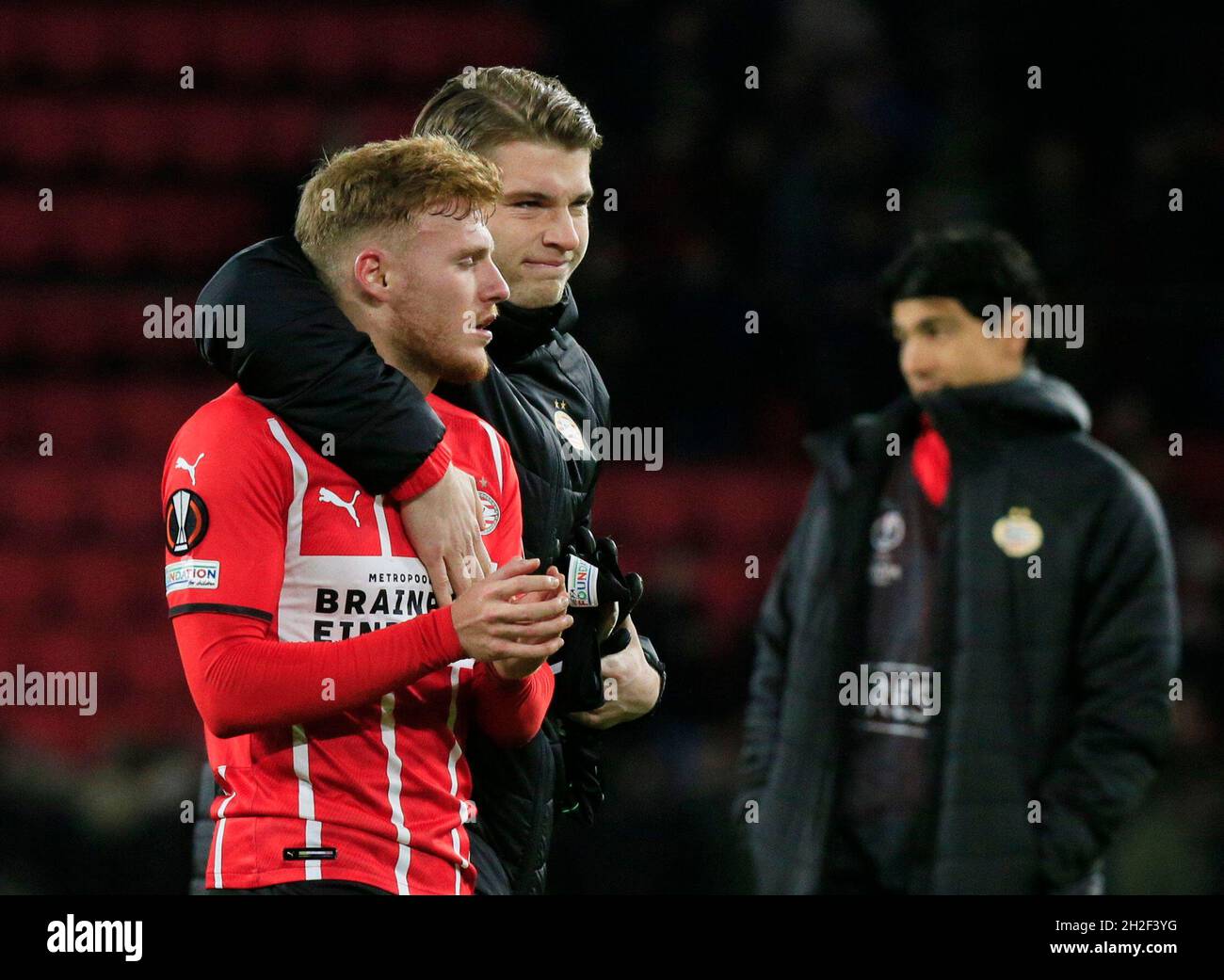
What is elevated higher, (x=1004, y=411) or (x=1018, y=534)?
(x=1004, y=411)

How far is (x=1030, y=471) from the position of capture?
340cm

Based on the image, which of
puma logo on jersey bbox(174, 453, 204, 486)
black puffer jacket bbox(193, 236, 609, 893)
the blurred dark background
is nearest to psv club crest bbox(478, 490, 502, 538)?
black puffer jacket bbox(193, 236, 609, 893)

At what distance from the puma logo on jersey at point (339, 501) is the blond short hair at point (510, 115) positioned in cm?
62

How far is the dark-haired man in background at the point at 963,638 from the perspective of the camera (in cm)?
323

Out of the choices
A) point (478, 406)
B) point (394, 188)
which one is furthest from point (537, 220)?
point (394, 188)

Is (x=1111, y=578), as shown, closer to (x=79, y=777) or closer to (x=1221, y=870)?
(x=1221, y=870)

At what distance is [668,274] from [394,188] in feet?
10.4

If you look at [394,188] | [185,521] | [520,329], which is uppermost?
[394,188]

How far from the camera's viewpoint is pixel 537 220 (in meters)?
2.13

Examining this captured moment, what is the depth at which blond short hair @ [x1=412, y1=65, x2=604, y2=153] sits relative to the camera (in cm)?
214

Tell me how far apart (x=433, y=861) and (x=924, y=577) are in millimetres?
1884

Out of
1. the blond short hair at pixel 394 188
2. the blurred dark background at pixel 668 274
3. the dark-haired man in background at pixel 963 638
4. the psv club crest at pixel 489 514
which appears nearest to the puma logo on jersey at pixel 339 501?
Answer: the psv club crest at pixel 489 514

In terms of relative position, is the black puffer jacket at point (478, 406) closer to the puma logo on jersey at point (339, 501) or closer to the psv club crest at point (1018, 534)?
the puma logo on jersey at point (339, 501)

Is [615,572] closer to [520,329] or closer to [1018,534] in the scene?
[520,329]
